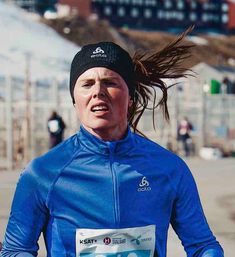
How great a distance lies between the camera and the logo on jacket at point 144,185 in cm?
291

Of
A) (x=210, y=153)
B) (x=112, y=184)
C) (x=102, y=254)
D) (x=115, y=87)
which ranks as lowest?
(x=210, y=153)

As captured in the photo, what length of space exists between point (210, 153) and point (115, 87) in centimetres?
1785

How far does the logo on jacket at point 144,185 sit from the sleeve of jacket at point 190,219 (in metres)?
0.13

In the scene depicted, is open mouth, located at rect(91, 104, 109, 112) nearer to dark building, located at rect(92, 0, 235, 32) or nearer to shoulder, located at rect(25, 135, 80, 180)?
shoulder, located at rect(25, 135, 80, 180)

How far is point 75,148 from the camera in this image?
2934mm

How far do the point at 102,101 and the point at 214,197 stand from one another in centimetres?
928

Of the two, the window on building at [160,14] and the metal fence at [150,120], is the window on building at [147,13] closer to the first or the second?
the window on building at [160,14]

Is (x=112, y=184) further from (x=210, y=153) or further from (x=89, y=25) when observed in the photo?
(x=89, y=25)

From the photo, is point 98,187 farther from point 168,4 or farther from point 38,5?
point 168,4

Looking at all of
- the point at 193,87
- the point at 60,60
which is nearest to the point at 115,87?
the point at 193,87

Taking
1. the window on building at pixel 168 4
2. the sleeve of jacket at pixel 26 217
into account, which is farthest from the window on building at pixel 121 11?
the sleeve of jacket at pixel 26 217

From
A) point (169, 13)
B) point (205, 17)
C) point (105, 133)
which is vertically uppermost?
point (169, 13)

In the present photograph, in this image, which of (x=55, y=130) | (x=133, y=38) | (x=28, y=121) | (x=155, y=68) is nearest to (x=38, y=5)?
(x=133, y=38)

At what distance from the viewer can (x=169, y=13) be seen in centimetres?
13562
